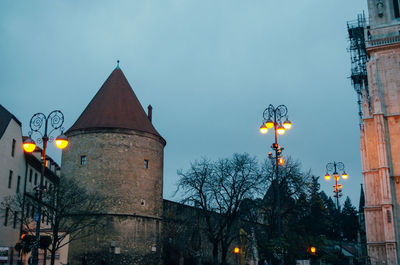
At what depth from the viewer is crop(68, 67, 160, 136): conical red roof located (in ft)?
118

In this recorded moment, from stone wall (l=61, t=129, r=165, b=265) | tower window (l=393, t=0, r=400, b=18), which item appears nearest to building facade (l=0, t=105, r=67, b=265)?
stone wall (l=61, t=129, r=165, b=265)

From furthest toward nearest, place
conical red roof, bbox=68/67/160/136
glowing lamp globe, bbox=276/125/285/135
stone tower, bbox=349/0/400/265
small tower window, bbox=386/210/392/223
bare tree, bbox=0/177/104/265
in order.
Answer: conical red roof, bbox=68/67/160/136, stone tower, bbox=349/0/400/265, small tower window, bbox=386/210/392/223, bare tree, bbox=0/177/104/265, glowing lamp globe, bbox=276/125/285/135

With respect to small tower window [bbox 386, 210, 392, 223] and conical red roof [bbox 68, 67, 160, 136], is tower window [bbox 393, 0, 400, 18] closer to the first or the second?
small tower window [bbox 386, 210, 392, 223]

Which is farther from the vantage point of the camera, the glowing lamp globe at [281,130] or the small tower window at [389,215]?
the small tower window at [389,215]

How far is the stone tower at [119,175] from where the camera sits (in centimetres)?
3347

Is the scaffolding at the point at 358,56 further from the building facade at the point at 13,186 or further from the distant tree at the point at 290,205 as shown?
the building facade at the point at 13,186

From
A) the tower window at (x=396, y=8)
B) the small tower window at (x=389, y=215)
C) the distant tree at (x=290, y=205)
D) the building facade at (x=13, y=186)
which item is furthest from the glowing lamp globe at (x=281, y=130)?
the tower window at (x=396, y=8)

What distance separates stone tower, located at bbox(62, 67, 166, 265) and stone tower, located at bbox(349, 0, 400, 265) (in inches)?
668

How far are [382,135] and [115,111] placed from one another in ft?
70.4

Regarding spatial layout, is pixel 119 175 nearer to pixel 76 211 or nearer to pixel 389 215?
pixel 76 211

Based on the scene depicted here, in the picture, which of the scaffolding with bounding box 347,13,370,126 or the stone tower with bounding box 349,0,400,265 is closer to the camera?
the stone tower with bounding box 349,0,400,265

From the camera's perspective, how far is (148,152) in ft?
120

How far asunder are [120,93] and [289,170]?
16089 millimetres

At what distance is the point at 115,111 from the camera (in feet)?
121
